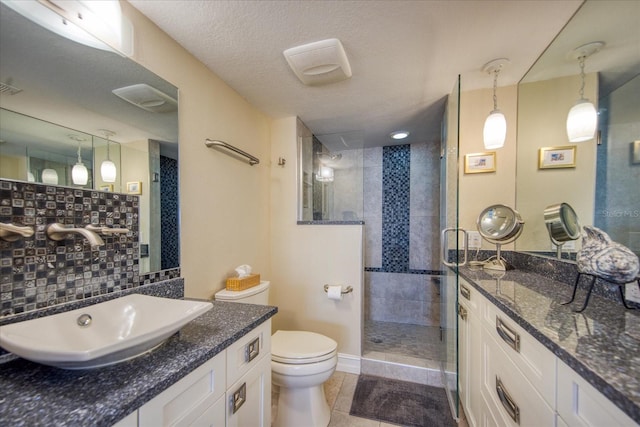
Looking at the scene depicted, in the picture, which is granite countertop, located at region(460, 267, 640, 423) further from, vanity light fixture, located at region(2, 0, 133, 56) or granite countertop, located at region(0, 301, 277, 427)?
vanity light fixture, located at region(2, 0, 133, 56)

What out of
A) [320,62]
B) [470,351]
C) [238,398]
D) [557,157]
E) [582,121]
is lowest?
[470,351]

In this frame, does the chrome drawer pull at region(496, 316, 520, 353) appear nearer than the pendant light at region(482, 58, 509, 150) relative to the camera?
Yes

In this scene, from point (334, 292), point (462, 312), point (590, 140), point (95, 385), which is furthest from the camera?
point (334, 292)

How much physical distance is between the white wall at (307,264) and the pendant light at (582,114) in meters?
1.44

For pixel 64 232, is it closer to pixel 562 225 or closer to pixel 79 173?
pixel 79 173

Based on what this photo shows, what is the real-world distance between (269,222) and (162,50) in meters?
1.39

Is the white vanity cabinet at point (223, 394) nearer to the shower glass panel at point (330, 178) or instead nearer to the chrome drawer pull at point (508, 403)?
the chrome drawer pull at point (508, 403)

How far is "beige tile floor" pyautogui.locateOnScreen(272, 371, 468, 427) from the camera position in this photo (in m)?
1.44

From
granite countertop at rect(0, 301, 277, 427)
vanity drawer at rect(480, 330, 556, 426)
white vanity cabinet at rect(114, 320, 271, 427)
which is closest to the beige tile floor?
vanity drawer at rect(480, 330, 556, 426)

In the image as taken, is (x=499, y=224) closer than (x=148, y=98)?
No

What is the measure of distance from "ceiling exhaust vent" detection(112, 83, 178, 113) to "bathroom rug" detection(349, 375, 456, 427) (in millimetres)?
2101

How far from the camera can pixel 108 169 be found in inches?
38.8

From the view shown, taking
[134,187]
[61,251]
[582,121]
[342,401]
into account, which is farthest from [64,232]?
[582,121]

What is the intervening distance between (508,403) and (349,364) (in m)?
1.29
